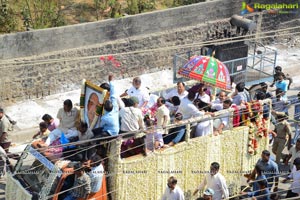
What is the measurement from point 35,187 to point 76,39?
22.8 feet

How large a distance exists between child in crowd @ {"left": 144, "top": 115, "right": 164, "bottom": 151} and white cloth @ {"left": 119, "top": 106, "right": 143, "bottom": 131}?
0.20 metres

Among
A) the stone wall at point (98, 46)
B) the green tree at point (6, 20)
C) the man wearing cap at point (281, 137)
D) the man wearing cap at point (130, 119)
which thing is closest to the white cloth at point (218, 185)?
the man wearing cap at point (130, 119)

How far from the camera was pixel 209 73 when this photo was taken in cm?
1094

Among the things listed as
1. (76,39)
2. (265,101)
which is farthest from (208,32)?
(265,101)

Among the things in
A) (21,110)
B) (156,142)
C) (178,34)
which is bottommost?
(156,142)

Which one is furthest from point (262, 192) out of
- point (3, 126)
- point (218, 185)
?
point (3, 126)

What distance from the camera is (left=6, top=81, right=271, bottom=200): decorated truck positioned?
8277mm

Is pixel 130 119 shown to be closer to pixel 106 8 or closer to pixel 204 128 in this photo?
pixel 204 128

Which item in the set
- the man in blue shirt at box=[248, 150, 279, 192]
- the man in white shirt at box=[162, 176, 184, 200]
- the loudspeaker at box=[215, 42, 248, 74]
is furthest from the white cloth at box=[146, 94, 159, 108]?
the loudspeaker at box=[215, 42, 248, 74]

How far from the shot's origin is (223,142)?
31.3 feet

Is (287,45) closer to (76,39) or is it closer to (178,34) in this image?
(178,34)

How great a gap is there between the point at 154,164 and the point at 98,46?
6.85 metres

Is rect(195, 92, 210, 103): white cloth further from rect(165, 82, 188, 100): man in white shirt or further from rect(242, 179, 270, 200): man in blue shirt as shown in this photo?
rect(242, 179, 270, 200): man in blue shirt

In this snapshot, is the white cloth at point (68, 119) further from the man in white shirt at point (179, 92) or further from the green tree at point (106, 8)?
the green tree at point (106, 8)
